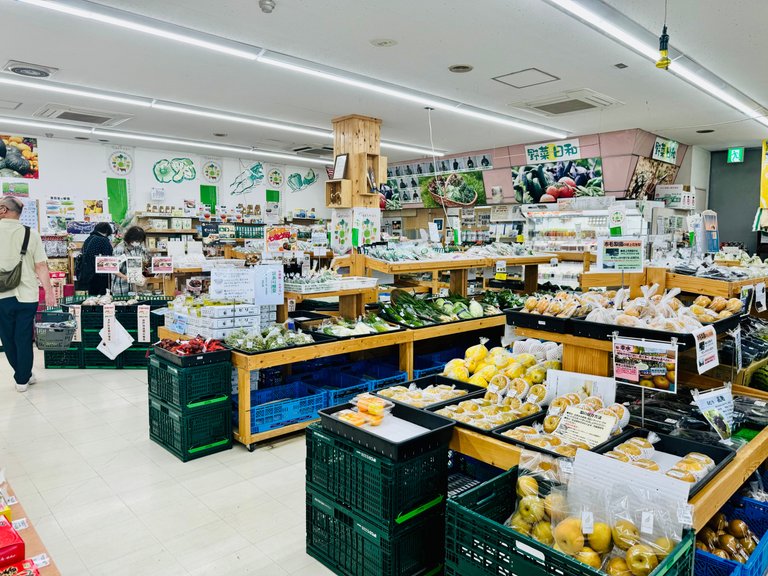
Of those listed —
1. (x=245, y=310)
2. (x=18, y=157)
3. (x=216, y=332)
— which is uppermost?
(x=18, y=157)

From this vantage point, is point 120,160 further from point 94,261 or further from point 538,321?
point 538,321

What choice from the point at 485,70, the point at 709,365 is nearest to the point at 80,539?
the point at 709,365

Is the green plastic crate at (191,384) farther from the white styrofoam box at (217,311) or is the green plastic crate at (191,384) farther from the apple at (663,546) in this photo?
the apple at (663,546)

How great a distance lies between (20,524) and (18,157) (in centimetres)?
1047

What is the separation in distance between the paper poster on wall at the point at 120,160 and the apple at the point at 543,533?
11.7 meters

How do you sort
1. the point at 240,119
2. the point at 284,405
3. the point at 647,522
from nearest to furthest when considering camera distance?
1. the point at 647,522
2. the point at 284,405
3. the point at 240,119

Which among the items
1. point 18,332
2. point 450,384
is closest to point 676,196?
point 450,384

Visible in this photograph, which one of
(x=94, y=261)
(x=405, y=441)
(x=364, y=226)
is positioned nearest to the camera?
(x=405, y=441)

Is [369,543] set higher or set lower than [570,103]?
lower

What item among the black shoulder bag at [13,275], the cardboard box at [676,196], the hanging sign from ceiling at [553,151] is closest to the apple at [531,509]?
the black shoulder bag at [13,275]

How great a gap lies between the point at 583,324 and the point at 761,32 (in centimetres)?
414

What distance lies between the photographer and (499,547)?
1759 millimetres

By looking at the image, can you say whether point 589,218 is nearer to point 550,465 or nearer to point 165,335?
point 165,335

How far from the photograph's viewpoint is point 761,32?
193 inches
